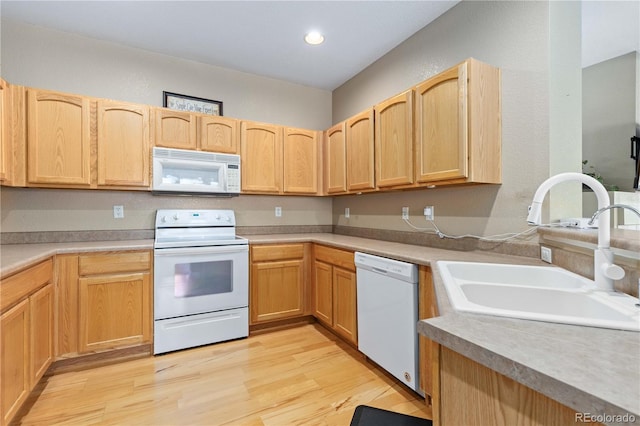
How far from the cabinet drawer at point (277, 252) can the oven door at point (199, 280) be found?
10 centimetres

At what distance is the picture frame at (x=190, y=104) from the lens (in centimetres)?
300

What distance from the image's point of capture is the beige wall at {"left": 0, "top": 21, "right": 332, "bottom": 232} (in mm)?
2494

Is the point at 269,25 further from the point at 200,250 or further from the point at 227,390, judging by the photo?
the point at 227,390

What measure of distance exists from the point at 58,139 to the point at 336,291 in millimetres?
2586

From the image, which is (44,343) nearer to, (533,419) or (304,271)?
(304,271)

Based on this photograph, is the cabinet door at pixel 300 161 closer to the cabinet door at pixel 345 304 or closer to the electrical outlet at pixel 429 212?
the cabinet door at pixel 345 304

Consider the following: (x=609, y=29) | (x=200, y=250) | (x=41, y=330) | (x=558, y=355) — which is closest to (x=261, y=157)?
(x=200, y=250)

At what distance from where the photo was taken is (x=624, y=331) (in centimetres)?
70

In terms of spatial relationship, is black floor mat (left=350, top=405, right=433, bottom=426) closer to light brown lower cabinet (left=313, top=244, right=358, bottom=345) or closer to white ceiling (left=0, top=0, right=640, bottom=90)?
light brown lower cabinet (left=313, top=244, right=358, bottom=345)

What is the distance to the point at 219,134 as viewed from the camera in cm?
298

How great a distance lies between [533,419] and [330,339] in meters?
2.31

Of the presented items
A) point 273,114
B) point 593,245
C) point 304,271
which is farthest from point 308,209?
point 593,245

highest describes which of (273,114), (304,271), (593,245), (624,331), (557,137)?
(273,114)

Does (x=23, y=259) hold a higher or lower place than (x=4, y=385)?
higher
